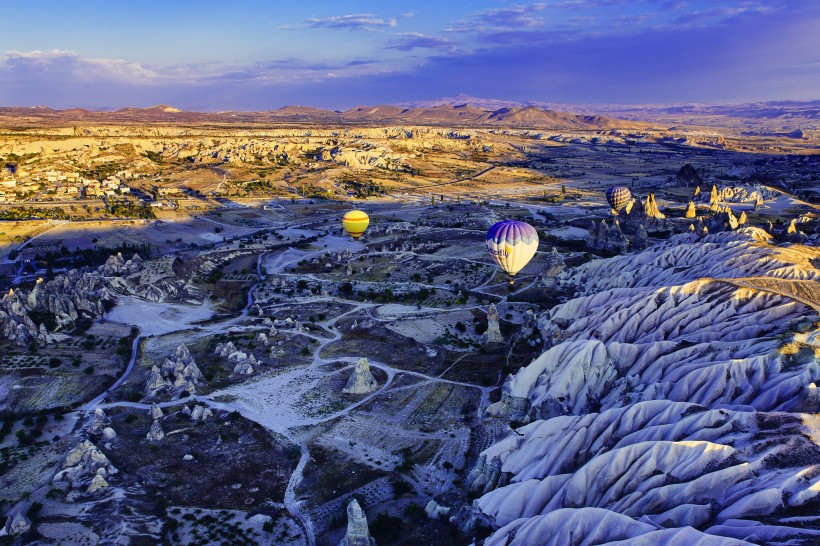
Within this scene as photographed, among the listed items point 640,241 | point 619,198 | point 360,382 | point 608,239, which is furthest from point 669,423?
point 619,198

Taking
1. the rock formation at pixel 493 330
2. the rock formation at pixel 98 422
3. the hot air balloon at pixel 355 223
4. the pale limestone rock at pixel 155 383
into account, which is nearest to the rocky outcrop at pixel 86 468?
the rock formation at pixel 98 422

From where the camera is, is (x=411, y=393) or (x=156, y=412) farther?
(x=411, y=393)

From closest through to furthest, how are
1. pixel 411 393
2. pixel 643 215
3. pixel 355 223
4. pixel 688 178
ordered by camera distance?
1. pixel 411 393
2. pixel 355 223
3. pixel 643 215
4. pixel 688 178

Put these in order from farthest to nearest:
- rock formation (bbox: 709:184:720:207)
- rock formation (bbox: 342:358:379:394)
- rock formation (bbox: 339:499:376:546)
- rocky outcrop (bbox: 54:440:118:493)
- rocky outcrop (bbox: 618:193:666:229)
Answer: rock formation (bbox: 709:184:720:207) < rocky outcrop (bbox: 618:193:666:229) < rock formation (bbox: 342:358:379:394) < rocky outcrop (bbox: 54:440:118:493) < rock formation (bbox: 339:499:376:546)

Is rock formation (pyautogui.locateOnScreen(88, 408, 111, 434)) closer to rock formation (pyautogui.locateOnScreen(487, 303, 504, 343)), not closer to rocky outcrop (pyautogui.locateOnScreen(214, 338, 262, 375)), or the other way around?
rocky outcrop (pyautogui.locateOnScreen(214, 338, 262, 375))

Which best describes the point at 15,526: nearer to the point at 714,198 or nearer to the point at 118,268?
the point at 118,268

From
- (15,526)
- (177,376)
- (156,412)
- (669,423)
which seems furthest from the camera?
(177,376)

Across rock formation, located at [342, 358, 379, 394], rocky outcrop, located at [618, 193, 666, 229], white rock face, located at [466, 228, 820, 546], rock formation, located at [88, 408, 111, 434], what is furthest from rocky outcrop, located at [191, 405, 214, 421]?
rocky outcrop, located at [618, 193, 666, 229]
